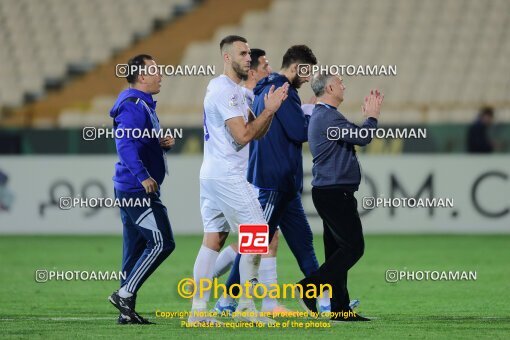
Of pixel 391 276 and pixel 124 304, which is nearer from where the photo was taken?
pixel 124 304

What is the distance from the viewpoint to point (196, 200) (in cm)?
1964

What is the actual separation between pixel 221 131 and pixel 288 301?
118 inches

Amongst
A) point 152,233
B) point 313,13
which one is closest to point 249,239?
point 152,233

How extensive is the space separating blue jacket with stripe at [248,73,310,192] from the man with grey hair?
31 cm

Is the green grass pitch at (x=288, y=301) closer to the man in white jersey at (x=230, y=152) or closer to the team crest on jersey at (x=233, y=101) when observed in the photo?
the man in white jersey at (x=230, y=152)

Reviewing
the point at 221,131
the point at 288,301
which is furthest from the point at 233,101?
the point at 288,301

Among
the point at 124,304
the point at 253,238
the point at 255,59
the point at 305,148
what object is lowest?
the point at 124,304

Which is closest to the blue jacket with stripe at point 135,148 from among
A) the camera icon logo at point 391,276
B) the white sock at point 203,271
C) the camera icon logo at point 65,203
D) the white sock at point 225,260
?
the white sock at point 203,271

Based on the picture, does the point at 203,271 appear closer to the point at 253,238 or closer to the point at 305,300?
the point at 253,238

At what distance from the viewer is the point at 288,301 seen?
1160 centimetres

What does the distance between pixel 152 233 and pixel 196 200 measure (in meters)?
10.0

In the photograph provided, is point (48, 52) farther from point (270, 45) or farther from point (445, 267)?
point (445, 267)

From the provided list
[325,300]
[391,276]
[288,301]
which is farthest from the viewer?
[391,276]

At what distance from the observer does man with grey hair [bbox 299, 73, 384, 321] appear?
9.61 m
